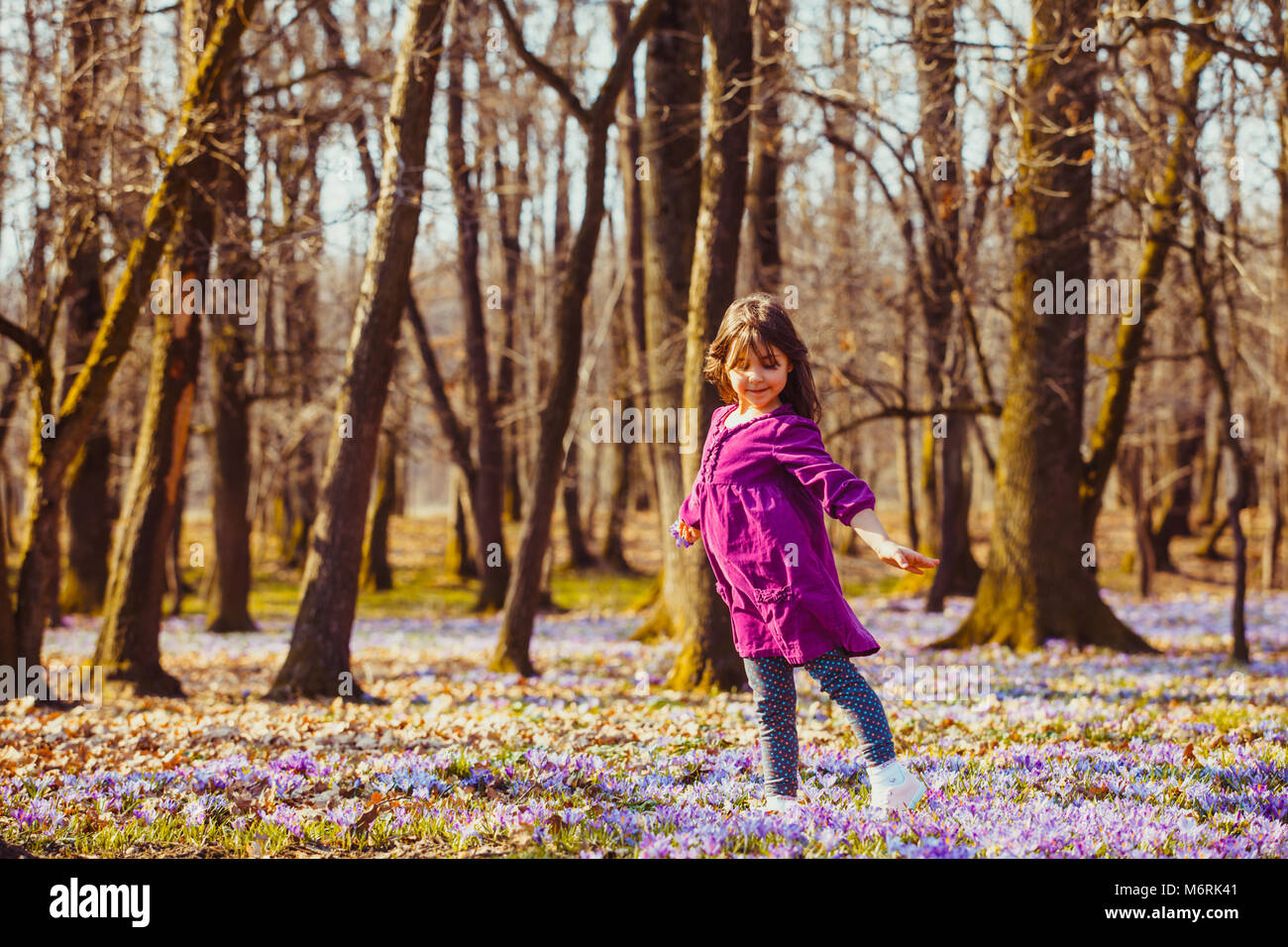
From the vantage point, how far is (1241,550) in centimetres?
1034

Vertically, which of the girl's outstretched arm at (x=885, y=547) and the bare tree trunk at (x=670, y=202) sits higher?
the bare tree trunk at (x=670, y=202)

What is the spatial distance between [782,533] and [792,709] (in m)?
0.79

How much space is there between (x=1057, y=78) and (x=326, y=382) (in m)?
12.8

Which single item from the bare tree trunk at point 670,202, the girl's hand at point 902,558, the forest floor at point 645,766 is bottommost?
the forest floor at point 645,766

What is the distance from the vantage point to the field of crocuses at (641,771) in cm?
407

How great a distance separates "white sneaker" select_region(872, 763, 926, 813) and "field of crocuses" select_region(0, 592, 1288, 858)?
3.2 inches

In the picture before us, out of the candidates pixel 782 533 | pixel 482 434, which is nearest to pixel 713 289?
pixel 782 533

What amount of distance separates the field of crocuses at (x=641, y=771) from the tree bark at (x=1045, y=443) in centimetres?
116

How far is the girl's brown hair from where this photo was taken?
14.3 feet

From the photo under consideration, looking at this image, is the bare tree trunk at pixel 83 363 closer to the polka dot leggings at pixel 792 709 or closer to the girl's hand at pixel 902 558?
the polka dot leggings at pixel 792 709

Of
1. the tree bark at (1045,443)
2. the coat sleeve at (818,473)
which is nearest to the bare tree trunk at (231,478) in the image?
the tree bark at (1045,443)

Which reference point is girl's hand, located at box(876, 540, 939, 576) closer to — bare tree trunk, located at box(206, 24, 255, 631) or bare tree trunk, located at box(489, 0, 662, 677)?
bare tree trunk, located at box(489, 0, 662, 677)
